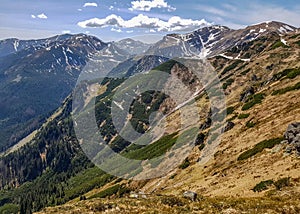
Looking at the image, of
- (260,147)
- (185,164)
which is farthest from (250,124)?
(260,147)

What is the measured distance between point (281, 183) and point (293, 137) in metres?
19.0

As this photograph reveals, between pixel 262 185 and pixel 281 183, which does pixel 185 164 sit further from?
pixel 281 183

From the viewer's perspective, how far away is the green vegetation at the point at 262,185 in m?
48.6

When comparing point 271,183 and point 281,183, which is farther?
point 271,183

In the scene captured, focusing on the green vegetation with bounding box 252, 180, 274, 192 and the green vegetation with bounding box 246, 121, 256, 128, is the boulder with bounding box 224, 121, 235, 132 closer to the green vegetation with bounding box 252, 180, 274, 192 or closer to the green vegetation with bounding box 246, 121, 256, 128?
the green vegetation with bounding box 246, 121, 256, 128

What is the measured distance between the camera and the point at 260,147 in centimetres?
7494

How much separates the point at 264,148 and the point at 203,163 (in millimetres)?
25338

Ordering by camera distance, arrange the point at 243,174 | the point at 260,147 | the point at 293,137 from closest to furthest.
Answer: the point at 243,174
the point at 293,137
the point at 260,147

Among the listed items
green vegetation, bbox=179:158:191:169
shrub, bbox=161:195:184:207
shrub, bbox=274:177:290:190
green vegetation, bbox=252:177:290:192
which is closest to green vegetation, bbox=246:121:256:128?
green vegetation, bbox=179:158:191:169

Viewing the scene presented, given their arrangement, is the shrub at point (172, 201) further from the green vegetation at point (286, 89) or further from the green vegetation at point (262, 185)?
the green vegetation at point (286, 89)

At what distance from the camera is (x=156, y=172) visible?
12431 centimetres

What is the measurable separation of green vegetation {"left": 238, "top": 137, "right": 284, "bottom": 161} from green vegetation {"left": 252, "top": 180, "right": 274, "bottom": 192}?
23376 mm

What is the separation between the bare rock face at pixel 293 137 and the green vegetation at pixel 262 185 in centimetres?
1249

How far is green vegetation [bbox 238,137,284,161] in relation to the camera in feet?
237
